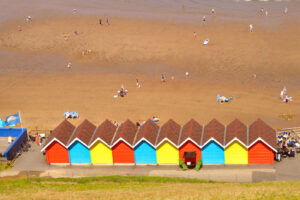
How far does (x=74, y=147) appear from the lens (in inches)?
1704

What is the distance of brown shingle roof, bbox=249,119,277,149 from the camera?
135ft

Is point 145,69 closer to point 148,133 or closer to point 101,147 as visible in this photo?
point 148,133

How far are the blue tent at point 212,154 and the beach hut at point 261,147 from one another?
2.52 metres

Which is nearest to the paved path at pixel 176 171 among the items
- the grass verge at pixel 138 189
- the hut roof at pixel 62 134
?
the grass verge at pixel 138 189

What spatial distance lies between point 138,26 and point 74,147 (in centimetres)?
3930

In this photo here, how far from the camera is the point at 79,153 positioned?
43406mm

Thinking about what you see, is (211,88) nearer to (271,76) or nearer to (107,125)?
(271,76)

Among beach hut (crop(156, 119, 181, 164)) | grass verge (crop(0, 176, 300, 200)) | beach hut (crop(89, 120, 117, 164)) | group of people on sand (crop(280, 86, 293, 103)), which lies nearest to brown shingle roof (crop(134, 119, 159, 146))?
beach hut (crop(156, 119, 181, 164))

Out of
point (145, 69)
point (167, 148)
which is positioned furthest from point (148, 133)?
point (145, 69)

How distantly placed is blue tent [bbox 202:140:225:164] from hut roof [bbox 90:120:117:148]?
8655 mm

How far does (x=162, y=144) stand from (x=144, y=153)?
1.90 m

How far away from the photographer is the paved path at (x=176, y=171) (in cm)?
4016

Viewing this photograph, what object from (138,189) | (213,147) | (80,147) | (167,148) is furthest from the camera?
(80,147)

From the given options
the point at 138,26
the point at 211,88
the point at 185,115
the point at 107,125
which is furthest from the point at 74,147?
the point at 138,26
